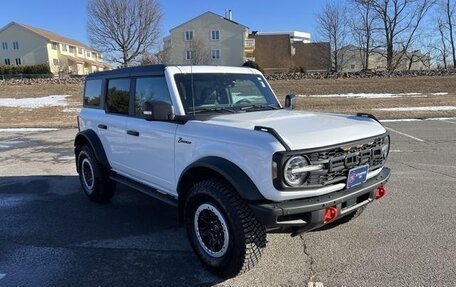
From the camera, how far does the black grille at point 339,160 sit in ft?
10.5

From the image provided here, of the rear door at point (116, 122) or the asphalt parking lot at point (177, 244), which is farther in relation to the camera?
the rear door at point (116, 122)

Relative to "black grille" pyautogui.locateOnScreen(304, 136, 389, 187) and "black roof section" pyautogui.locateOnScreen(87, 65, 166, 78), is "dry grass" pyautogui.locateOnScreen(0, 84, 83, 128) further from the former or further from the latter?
"black grille" pyautogui.locateOnScreen(304, 136, 389, 187)

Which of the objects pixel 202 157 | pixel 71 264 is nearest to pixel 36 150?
pixel 71 264

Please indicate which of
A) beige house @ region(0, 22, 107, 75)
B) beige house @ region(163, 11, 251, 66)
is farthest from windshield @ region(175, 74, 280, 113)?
beige house @ region(0, 22, 107, 75)

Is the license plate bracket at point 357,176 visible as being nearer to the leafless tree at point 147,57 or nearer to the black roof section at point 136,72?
the black roof section at point 136,72

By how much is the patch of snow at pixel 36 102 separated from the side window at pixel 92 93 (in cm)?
1867

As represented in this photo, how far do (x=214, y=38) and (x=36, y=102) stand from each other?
44918mm

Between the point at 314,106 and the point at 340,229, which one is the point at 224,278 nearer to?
the point at 340,229

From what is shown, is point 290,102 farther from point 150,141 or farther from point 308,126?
point 150,141

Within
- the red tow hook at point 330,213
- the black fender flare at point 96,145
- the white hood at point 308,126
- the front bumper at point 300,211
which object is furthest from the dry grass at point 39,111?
the red tow hook at point 330,213

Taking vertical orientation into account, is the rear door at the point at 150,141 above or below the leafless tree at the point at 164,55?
below

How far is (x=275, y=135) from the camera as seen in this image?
3111 mm

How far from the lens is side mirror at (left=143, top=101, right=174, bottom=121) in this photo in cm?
382

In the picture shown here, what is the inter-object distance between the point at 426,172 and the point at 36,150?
889cm
